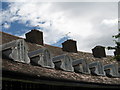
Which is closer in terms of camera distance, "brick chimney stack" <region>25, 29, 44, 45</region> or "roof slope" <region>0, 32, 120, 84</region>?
"roof slope" <region>0, 32, 120, 84</region>

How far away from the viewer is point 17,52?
53.8 ft

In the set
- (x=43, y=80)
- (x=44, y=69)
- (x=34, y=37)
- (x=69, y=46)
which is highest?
(x=34, y=37)

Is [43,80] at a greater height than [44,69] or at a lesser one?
lesser

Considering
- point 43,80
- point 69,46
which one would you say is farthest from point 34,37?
point 43,80

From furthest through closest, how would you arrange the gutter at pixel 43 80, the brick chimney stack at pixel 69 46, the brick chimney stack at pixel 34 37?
the brick chimney stack at pixel 69 46 → the brick chimney stack at pixel 34 37 → the gutter at pixel 43 80

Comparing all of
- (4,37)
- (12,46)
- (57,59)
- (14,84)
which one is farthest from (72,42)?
(14,84)

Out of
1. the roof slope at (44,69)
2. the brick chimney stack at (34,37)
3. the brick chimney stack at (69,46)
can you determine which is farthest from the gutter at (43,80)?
the brick chimney stack at (69,46)

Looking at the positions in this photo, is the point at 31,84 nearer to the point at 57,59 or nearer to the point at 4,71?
the point at 4,71

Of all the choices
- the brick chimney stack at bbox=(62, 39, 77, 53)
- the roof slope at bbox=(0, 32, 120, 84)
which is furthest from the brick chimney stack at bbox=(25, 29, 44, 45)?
the brick chimney stack at bbox=(62, 39, 77, 53)

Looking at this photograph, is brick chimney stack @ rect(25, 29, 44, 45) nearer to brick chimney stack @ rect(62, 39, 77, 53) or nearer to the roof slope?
the roof slope

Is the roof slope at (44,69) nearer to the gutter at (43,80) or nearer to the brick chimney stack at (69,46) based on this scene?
the gutter at (43,80)

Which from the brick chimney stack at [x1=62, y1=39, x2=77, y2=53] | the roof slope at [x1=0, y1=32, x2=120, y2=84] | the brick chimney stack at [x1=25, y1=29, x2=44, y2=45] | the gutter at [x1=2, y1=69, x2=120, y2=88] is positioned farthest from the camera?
the brick chimney stack at [x1=62, y1=39, x2=77, y2=53]

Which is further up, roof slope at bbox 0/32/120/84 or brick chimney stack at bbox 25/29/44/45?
brick chimney stack at bbox 25/29/44/45

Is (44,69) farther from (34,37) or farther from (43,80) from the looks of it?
(34,37)
